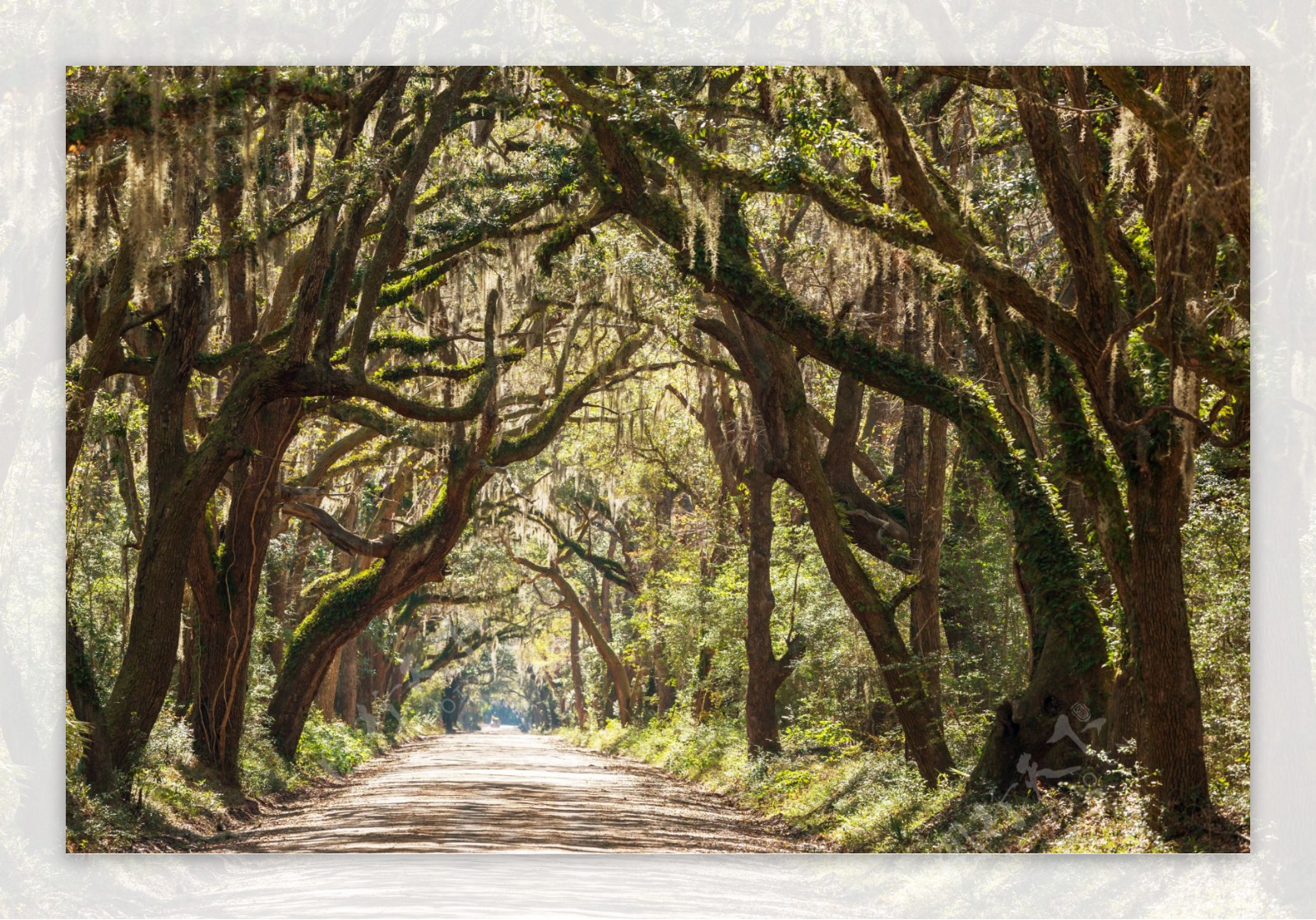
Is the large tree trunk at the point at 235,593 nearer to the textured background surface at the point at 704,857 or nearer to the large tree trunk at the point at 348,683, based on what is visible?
the textured background surface at the point at 704,857

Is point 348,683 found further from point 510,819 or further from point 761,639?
point 510,819

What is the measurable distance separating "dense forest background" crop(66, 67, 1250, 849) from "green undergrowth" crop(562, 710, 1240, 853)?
0.05 meters

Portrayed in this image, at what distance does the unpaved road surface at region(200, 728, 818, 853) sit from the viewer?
29.1 ft

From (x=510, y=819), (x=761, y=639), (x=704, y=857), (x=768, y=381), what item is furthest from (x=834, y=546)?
(x=761, y=639)

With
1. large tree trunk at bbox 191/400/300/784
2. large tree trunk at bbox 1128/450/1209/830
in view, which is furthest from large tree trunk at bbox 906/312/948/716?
large tree trunk at bbox 191/400/300/784

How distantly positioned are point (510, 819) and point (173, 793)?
2.71 metres

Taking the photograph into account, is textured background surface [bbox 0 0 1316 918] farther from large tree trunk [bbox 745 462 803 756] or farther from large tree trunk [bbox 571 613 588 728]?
large tree trunk [bbox 571 613 588 728]

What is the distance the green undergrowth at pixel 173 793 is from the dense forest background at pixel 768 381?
0.07 meters

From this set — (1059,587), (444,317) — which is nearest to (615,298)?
(444,317)

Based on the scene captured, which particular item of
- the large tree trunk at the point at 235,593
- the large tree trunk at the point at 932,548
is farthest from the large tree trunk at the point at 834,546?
the large tree trunk at the point at 235,593

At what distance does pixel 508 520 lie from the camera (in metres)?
24.1

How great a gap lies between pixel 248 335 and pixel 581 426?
838 cm

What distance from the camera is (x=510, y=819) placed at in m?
10.9

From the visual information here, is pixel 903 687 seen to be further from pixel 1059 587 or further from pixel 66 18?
pixel 66 18
